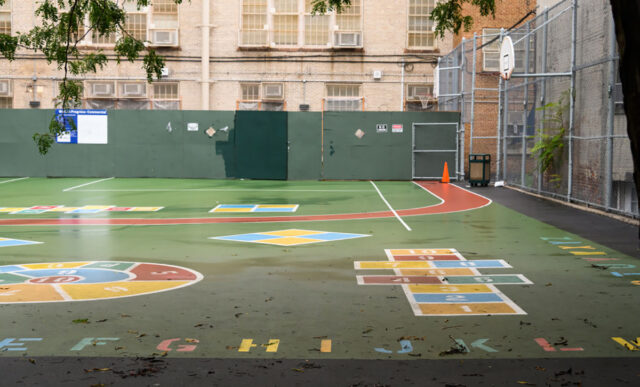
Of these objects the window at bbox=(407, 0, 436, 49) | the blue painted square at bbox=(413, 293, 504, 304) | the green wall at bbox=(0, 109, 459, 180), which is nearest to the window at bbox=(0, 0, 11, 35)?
the green wall at bbox=(0, 109, 459, 180)

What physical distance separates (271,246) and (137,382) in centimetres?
780

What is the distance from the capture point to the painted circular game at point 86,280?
9.27m

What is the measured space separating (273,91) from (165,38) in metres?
5.95

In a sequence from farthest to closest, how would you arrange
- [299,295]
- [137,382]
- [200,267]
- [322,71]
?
[322,71] → [200,267] → [299,295] → [137,382]

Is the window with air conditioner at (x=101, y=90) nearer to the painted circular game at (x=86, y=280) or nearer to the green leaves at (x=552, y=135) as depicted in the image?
the green leaves at (x=552, y=135)

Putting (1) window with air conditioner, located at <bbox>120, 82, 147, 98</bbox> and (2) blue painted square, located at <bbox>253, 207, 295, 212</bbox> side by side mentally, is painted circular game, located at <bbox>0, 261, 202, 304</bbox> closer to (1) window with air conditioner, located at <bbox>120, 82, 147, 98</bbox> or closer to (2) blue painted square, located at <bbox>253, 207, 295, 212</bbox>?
(2) blue painted square, located at <bbox>253, 207, 295, 212</bbox>

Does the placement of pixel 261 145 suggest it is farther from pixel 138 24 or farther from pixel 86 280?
pixel 86 280

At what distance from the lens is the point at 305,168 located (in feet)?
107

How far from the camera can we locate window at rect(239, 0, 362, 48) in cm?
3838

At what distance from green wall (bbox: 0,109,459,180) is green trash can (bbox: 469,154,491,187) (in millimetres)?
4213

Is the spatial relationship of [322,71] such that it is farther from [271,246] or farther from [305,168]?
[271,246]

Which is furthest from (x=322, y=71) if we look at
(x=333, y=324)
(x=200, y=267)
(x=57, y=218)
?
(x=333, y=324)

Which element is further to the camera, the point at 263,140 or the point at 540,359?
the point at 263,140

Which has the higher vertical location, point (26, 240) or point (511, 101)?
point (511, 101)
